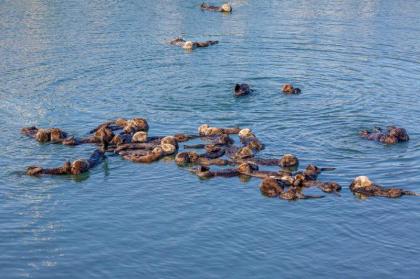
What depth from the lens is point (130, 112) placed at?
1385 inches

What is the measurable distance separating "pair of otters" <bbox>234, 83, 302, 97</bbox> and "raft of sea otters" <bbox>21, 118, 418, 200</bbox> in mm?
5387

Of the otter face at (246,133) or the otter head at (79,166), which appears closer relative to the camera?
the otter head at (79,166)

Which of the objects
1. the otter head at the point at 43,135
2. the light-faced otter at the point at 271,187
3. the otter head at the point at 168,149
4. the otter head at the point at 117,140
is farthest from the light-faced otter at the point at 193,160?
the otter head at the point at 43,135

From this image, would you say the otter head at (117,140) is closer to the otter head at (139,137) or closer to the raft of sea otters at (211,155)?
the raft of sea otters at (211,155)

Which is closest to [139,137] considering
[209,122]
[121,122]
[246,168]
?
[121,122]

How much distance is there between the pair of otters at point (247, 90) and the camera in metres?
36.9

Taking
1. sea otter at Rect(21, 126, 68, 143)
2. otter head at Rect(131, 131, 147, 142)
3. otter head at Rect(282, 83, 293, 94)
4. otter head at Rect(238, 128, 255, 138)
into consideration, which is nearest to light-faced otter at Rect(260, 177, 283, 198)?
otter head at Rect(238, 128, 255, 138)

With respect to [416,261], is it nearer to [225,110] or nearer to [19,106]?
[225,110]

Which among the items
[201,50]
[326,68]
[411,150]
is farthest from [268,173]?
[201,50]

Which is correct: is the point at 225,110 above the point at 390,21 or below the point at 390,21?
below

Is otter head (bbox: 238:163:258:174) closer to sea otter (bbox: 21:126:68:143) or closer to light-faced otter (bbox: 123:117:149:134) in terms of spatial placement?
light-faced otter (bbox: 123:117:149:134)

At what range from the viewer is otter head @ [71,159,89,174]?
90.9 feet

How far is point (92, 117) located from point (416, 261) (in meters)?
17.4

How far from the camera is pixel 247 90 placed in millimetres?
37156
